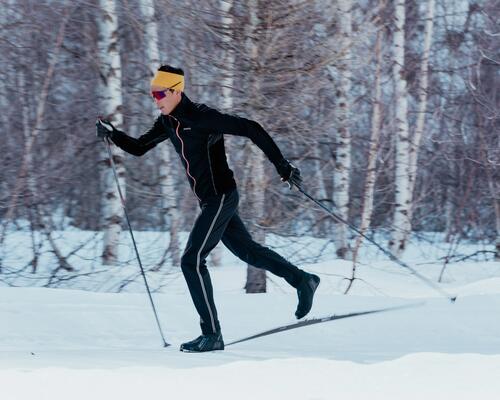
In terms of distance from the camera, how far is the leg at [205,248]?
5723 mm

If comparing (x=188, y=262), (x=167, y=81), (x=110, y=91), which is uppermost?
(x=110, y=91)

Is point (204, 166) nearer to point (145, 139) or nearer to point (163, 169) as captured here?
point (145, 139)

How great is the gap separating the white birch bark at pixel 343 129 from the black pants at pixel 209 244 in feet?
10.7

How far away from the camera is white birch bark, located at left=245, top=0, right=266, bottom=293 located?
339 inches

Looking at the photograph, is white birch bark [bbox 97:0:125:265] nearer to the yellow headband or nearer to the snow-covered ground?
the snow-covered ground

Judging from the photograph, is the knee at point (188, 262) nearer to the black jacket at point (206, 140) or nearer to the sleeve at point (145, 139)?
the black jacket at point (206, 140)

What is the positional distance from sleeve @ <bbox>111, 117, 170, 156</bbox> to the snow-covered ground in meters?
1.31

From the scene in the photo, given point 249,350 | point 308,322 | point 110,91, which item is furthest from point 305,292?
point 110,91

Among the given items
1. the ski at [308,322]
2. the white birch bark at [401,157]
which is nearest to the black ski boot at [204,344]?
the ski at [308,322]

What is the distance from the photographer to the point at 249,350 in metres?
6.09

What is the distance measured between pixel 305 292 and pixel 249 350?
0.57 meters

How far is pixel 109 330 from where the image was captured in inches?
260

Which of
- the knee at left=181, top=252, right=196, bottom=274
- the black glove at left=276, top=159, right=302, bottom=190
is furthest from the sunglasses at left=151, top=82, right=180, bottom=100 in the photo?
the knee at left=181, top=252, right=196, bottom=274

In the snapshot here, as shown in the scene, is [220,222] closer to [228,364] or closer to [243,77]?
[228,364]
